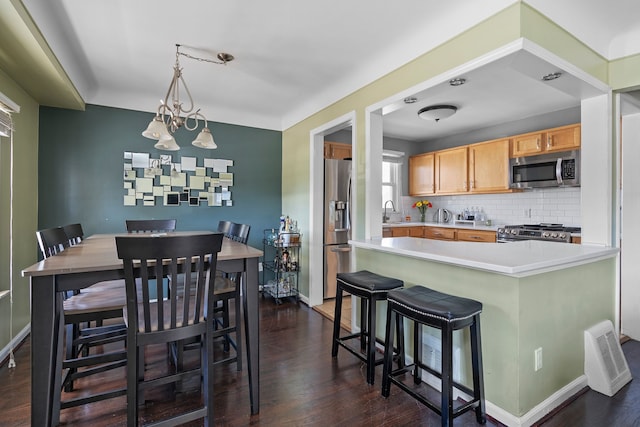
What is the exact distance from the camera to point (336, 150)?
421 cm

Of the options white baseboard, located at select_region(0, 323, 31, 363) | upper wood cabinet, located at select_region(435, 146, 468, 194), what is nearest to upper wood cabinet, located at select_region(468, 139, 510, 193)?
upper wood cabinet, located at select_region(435, 146, 468, 194)

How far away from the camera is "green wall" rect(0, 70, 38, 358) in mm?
2479

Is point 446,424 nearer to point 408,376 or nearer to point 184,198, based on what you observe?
point 408,376

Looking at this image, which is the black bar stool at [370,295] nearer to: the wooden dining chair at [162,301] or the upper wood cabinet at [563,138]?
the wooden dining chair at [162,301]

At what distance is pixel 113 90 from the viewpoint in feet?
11.4

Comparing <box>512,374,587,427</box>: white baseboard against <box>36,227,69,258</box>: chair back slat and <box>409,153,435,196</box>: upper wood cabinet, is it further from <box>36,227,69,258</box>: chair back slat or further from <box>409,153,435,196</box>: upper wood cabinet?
<box>409,153,435,196</box>: upper wood cabinet

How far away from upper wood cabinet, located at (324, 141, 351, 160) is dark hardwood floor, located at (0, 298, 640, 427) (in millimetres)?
2475

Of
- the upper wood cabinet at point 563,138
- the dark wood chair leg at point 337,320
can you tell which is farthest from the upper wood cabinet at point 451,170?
the dark wood chair leg at point 337,320

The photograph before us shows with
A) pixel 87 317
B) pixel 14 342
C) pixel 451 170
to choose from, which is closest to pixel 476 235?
pixel 451 170

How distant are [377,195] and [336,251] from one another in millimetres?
1367

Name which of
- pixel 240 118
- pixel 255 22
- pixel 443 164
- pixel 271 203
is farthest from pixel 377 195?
pixel 443 164

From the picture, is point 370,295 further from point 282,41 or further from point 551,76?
point 282,41

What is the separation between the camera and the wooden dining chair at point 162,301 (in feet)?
4.63

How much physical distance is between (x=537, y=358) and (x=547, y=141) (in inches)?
122
